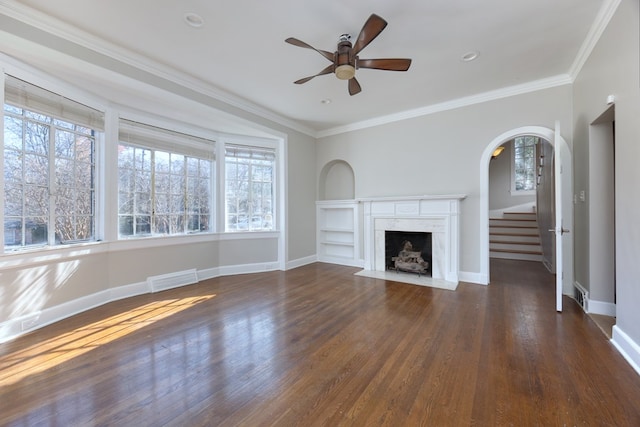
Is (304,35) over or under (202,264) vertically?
over

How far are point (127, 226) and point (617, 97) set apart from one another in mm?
5621

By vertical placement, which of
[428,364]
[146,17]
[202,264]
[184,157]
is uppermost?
[146,17]

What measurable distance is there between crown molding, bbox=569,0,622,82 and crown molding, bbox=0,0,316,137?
417 cm

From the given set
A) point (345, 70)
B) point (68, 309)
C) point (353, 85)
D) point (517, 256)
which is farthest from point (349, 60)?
point (517, 256)

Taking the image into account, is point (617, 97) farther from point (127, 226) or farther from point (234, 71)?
point (127, 226)

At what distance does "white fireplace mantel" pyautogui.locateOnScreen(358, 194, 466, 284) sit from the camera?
4227 mm

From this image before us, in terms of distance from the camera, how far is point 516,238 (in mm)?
6270

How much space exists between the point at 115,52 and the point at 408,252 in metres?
4.98

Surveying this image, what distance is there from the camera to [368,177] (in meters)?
5.33

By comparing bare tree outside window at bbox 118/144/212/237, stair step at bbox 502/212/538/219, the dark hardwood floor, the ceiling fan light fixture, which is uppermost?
the ceiling fan light fixture

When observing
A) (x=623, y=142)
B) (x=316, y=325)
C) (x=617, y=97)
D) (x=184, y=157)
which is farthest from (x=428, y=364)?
(x=184, y=157)

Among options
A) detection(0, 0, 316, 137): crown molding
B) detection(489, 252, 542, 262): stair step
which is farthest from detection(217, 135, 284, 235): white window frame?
detection(489, 252, 542, 262): stair step

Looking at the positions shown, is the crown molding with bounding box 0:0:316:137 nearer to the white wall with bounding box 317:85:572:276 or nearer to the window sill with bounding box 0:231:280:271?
the window sill with bounding box 0:231:280:271

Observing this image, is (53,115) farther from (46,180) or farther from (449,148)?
(449,148)
